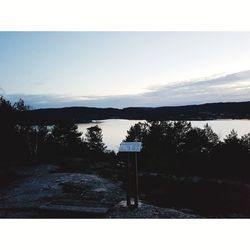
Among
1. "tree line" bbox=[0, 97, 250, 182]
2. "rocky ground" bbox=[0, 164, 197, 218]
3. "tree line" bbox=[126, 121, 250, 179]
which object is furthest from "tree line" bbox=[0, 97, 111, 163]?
"tree line" bbox=[126, 121, 250, 179]

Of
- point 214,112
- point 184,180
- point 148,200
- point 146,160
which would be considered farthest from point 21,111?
point 214,112

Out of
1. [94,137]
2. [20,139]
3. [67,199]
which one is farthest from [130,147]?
[94,137]

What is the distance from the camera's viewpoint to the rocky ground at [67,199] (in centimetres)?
781

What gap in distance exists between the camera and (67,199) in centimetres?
911

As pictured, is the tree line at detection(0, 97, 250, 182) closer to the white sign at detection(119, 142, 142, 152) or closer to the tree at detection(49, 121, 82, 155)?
the tree at detection(49, 121, 82, 155)

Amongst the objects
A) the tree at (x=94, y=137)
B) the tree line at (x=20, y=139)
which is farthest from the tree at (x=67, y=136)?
the tree at (x=94, y=137)

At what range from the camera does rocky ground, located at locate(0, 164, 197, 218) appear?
25.6ft

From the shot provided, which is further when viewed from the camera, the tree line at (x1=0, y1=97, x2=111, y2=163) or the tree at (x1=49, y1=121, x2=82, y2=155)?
the tree at (x1=49, y1=121, x2=82, y2=155)

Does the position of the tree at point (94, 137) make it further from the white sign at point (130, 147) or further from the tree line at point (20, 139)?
the white sign at point (130, 147)

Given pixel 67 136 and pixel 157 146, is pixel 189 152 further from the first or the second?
pixel 67 136
